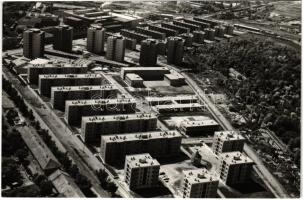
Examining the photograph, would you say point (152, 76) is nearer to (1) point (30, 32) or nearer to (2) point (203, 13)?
(1) point (30, 32)

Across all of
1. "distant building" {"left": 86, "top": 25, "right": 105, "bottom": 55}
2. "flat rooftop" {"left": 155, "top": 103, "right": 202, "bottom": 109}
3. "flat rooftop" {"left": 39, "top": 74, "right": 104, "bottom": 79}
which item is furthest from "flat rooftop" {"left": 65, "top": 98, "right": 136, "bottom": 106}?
"distant building" {"left": 86, "top": 25, "right": 105, "bottom": 55}

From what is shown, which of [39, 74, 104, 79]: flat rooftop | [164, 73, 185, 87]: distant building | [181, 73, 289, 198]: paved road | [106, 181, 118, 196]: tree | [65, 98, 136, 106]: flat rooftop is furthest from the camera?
[164, 73, 185, 87]: distant building

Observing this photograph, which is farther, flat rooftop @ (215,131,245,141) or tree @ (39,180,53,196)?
flat rooftop @ (215,131,245,141)

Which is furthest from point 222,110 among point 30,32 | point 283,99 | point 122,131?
point 30,32

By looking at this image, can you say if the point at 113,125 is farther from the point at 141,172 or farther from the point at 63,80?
the point at 63,80

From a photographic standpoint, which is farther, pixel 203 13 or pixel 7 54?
pixel 203 13

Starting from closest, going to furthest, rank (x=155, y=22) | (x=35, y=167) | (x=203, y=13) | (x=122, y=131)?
(x=35, y=167) → (x=122, y=131) → (x=155, y=22) → (x=203, y=13)

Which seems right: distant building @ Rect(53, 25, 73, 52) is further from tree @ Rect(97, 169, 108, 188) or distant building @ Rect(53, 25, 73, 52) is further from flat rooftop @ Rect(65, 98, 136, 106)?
tree @ Rect(97, 169, 108, 188)
